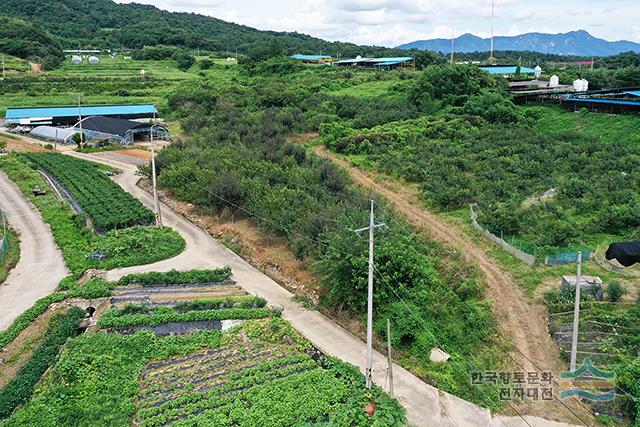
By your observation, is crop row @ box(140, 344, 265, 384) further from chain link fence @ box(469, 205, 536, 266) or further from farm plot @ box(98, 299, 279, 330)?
chain link fence @ box(469, 205, 536, 266)

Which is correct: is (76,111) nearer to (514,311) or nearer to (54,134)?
(54,134)

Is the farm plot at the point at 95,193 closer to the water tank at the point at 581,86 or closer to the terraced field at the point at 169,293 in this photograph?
the terraced field at the point at 169,293

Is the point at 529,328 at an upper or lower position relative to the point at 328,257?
lower

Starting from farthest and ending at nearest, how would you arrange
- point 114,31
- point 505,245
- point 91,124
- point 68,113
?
point 114,31 < point 68,113 < point 91,124 < point 505,245

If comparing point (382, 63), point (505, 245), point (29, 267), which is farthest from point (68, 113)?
point (505, 245)

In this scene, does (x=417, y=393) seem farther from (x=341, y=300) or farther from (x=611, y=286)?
(x=611, y=286)

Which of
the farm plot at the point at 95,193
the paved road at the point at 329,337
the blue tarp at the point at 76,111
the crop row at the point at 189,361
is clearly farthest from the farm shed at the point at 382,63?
the crop row at the point at 189,361

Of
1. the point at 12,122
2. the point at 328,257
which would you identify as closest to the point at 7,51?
the point at 12,122
